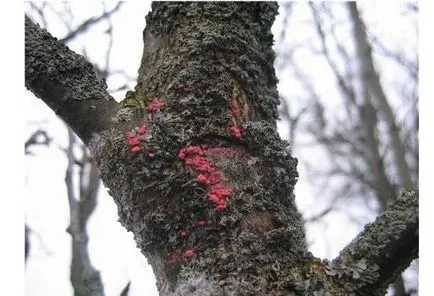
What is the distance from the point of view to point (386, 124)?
3785 mm

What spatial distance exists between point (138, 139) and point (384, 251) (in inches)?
16.3

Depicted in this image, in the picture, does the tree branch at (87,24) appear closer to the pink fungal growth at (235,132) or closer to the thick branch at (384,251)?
the pink fungal growth at (235,132)

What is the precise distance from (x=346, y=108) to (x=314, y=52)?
2.43ft

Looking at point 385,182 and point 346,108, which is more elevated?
point 346,108

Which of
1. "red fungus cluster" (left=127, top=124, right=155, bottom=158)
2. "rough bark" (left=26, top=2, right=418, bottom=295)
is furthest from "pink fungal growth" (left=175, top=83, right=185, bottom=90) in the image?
"red fungus cluster" (left=127, top=124, right=155, bottom=158)

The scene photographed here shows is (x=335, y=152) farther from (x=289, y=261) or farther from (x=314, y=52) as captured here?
(x=289, y=261)

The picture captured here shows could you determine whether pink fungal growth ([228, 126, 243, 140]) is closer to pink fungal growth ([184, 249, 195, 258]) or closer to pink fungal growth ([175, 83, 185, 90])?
pink fungal growth ([175, 83, 185, 90])

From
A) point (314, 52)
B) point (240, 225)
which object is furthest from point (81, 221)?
point (314, 52)

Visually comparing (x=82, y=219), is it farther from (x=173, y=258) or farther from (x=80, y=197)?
(x=173, y=258)

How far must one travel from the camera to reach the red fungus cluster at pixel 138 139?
89 centimetres

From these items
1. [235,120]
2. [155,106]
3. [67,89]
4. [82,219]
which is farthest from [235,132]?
[82,219]

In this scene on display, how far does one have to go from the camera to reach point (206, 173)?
2.91ft
